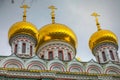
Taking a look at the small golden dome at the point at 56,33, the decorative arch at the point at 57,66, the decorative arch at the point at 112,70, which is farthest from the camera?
the small golden dome at the point at 56,33

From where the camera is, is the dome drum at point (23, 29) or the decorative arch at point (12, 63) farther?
the dome drum at point (23, 29)

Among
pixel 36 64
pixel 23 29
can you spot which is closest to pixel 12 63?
pixel 36 64

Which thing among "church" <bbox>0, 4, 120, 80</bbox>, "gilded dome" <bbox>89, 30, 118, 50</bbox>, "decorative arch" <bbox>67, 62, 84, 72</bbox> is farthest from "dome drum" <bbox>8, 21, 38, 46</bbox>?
"decorative arch" <bbox>67, 62, 84, 72</bbox>

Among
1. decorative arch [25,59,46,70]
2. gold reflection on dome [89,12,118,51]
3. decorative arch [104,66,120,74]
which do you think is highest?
gold reflection on dome [89,12,118,51]

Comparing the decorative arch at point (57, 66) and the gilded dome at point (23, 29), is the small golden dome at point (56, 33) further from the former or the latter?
the decorative arch at point (57, 66)

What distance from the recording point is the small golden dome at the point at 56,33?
1773 cm

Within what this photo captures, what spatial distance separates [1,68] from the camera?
43.5 ft

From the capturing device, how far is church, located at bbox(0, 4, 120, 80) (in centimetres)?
1390

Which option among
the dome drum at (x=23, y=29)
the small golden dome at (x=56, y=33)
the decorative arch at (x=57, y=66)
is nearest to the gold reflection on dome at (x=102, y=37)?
the small golden dome at (x=56, y=33)

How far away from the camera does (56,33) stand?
696 inches

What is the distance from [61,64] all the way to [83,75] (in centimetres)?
115

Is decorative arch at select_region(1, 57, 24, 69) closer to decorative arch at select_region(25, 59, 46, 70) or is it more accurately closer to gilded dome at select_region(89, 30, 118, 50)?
decorative arch at select_region(25, 59, 46, 70)

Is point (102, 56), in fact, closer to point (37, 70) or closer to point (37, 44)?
point (37, 44)

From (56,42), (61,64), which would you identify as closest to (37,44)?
(56,42)
